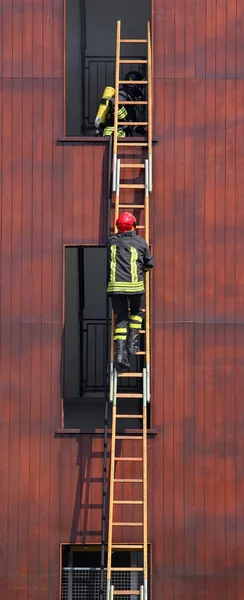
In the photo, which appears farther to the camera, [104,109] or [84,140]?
[104,109]

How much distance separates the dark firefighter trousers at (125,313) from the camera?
1212 cm

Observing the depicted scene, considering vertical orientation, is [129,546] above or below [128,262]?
below

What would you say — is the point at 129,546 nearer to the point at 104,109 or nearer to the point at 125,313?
the point at 125,313

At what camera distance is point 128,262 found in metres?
12.0

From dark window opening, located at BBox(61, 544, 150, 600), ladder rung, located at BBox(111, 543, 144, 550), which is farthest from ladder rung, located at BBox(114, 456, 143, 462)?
dark window opening, located at BBox(61, 544, 150, 600)

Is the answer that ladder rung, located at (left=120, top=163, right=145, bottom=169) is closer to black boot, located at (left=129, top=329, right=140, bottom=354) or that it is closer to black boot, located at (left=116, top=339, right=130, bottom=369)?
black boot, located at (left=129, top=329, right=140, bottom=354)

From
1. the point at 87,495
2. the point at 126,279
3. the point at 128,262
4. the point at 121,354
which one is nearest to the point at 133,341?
the point at 121,354

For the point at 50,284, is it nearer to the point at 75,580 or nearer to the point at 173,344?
the point at 173,344

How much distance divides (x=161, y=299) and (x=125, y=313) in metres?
0.73

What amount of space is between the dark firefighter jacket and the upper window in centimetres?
460

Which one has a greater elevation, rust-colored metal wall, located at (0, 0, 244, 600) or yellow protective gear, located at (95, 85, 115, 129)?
yellow protective gear, located at (95, 85, 115, 129)

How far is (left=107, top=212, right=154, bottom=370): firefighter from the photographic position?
1198 centimetres

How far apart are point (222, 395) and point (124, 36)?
259 inches

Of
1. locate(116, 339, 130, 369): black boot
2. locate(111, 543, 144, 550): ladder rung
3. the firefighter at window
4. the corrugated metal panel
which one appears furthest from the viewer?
the firefighter at window
